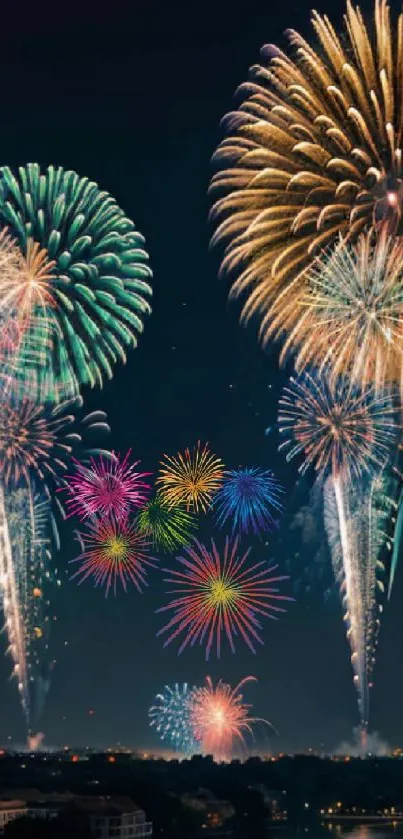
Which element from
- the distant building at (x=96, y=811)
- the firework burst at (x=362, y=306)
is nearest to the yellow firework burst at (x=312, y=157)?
the firework burst at (x=362, y=306)

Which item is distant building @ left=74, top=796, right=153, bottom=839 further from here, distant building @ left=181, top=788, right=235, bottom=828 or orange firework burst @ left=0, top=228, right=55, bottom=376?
orange firework burst @ left=0, top=228, right=55, bottom=376

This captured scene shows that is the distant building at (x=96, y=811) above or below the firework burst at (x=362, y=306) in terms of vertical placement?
below

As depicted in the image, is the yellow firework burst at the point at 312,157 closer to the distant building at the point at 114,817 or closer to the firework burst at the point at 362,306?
the firework burst at the point at 362,306

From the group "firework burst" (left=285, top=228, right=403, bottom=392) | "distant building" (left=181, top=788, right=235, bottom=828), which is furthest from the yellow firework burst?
"distant building" (left=181, top=788, right=235, bottom=828)

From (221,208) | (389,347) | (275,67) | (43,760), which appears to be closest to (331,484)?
(389,347)

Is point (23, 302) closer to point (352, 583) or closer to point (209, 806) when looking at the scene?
point (352, 583)

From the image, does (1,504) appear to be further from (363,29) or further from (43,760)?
(43,760)
